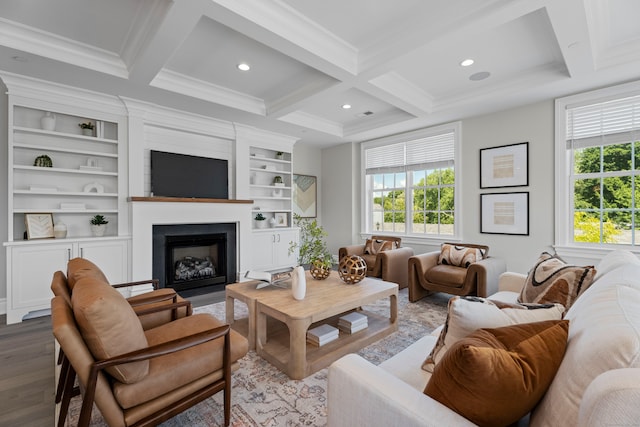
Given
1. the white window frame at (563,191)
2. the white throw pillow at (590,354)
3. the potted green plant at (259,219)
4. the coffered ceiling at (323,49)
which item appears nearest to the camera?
the white throw pillow at (590,354)

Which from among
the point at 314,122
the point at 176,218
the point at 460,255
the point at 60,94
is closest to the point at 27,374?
the point at 176,218

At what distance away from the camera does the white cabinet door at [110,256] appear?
360 centimetres

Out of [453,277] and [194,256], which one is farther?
[194,256]

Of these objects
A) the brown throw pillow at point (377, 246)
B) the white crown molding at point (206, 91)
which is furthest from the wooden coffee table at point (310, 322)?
the white crown molding at point (206, 91)

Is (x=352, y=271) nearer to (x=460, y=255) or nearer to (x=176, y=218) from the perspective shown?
(x=460, y=255)

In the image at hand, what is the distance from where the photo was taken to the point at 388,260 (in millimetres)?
4234

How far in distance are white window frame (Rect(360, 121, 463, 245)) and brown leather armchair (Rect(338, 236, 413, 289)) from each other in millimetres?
534

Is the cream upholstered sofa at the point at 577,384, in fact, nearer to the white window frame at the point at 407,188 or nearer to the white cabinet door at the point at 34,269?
the white window frame at the point at 407,188

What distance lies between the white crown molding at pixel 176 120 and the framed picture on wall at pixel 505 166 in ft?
13.3

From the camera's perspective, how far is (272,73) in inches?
140

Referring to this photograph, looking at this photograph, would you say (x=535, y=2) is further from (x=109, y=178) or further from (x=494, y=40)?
(x=109, y=178)

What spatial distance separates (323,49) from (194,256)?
3.53 metres

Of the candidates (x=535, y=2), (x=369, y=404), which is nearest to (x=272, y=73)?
(x=535, y=2)

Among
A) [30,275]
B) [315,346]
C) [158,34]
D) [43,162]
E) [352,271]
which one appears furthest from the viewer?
[43,162]
